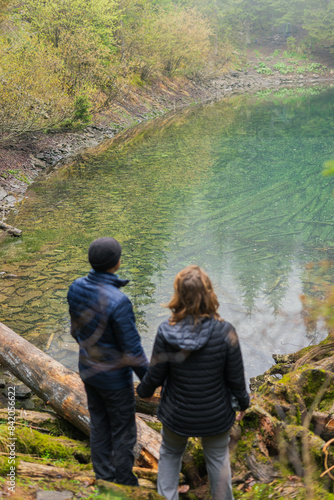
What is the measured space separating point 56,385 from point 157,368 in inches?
84.7

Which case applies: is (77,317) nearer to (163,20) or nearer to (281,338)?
(281,338)

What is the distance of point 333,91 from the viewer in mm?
51000


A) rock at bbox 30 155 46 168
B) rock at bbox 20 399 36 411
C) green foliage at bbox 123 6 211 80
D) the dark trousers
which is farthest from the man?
green foliage at bbox 123 6 211 80

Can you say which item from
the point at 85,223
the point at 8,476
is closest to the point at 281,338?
the point at 8,476

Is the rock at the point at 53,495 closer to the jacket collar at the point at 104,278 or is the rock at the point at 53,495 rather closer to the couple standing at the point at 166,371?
the couple standing at the point at 166,371

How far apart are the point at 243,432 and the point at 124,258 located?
727 centimetres

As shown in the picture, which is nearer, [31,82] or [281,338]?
[281,338]

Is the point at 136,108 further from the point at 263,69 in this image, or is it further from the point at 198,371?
the point at 263,69

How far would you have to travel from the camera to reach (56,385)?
4773 millimetres

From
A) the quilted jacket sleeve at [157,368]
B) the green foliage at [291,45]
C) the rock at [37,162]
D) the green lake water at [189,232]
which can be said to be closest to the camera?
the quilted jacket sleeve at [157,368]

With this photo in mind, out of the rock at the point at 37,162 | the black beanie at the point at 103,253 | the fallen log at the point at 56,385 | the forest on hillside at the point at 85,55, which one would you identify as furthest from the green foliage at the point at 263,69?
the black beanie at the point at 103,253

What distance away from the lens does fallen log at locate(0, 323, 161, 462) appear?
4.03 meters

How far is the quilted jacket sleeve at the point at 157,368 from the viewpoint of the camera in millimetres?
2996

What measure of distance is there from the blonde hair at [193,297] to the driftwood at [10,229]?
10100mm
